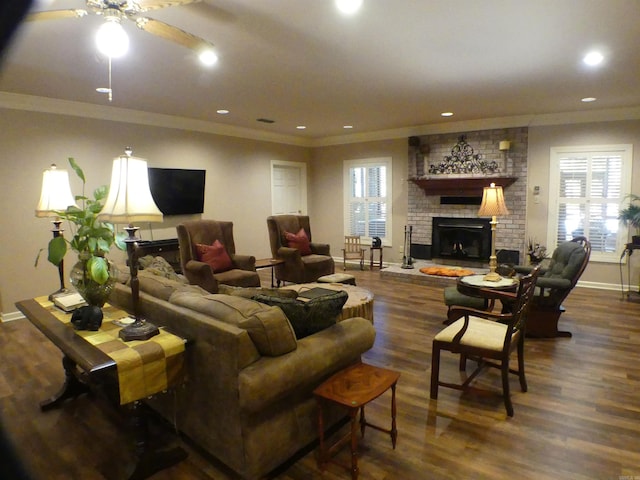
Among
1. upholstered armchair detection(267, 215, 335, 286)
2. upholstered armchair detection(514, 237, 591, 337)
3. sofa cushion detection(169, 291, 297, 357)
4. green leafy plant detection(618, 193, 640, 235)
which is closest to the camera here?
sofa cushion detection(169, 291, 297, 357)

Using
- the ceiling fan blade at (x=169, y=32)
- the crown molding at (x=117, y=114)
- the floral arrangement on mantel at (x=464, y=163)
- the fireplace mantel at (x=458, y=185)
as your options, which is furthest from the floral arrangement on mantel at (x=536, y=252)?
the ceiling fan blade at (x=169, y=32)

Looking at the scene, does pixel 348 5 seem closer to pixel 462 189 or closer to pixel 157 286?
pixel 157 286

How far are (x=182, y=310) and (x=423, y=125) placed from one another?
5992mm

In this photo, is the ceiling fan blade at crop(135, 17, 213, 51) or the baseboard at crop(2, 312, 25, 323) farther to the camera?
the baseboard at crop(2, 312, 25, 323)

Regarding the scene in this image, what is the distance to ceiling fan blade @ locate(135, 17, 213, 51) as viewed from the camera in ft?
7.11

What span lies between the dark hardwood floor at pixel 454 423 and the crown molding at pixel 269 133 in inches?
108

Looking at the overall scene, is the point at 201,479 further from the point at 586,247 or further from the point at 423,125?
the point at 423,125

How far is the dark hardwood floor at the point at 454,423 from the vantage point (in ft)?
6.77

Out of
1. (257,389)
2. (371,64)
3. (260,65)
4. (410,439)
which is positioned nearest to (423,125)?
(371,64)

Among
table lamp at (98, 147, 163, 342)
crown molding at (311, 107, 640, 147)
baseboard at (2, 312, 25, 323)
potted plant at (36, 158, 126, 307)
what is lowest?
baseboard at (2, 312, 25, 323)

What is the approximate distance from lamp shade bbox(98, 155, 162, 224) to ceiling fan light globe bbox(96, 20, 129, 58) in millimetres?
587

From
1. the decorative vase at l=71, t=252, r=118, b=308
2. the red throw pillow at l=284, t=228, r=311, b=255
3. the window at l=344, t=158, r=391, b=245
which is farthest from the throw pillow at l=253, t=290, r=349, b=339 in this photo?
the window at l=344, t=158, r=391, b=245

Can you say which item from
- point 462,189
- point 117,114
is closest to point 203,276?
point 117,114

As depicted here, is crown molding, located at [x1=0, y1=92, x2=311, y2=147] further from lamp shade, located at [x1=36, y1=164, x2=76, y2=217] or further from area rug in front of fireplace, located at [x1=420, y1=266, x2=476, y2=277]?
area rug in front of fireplace, located at [x1=420, y1=266, x2=476, y2=277]
